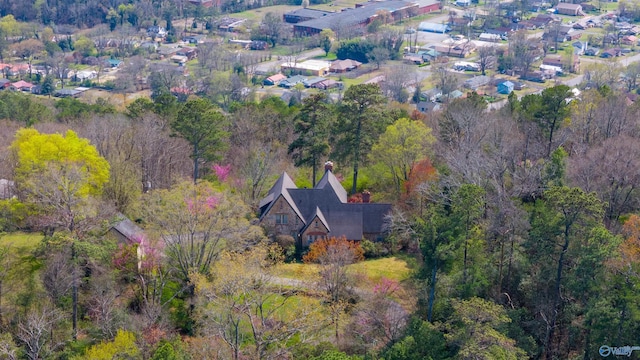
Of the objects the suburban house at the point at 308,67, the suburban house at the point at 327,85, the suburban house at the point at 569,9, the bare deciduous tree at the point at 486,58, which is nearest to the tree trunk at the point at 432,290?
the suburban house at the point at 327,85

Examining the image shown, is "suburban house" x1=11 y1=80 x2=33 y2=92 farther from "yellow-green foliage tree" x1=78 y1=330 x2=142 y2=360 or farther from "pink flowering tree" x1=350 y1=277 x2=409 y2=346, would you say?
"pink flowering tree" x1=350 y1=277 x2=409 y2=346

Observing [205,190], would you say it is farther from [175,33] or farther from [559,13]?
[559,13]

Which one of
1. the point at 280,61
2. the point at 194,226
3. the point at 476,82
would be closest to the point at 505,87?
the point at 476,82

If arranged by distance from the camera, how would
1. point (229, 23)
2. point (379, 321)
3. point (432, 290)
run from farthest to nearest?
point (229, 23) → point (379, 321) → point (432, 290)

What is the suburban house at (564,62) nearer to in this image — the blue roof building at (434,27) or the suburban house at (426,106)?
the blue roof building at (434,27)

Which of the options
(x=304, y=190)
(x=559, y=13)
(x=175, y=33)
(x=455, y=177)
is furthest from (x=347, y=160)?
(x=559, y=13)

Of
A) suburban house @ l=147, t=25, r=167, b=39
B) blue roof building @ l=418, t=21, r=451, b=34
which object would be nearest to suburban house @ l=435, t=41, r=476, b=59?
blue roof building @ l=418, t=21, r=451, b=34

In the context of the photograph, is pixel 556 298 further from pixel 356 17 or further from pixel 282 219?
pixel 356 17
